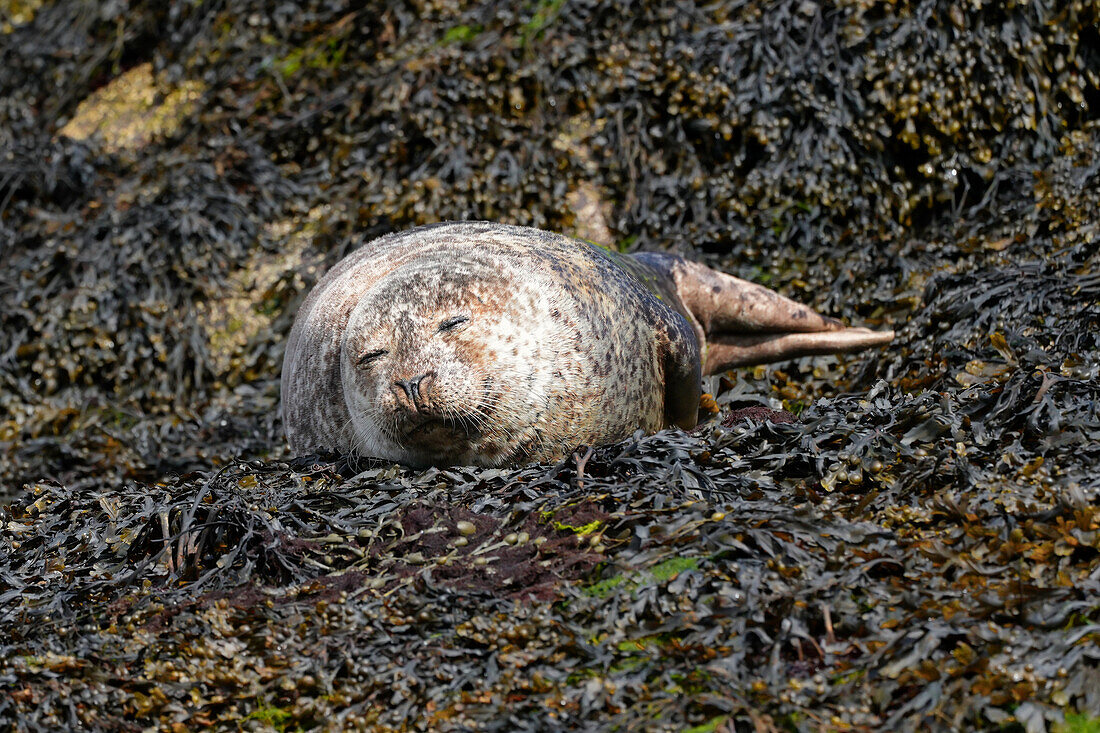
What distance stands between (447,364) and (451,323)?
0.15m

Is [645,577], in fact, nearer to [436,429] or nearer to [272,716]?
[272,716]

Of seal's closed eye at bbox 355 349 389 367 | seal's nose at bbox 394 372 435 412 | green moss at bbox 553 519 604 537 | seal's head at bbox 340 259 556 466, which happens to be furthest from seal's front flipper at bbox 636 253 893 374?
green moss at bbox 553 519 604 537

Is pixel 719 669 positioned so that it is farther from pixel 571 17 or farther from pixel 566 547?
pixel 571 17

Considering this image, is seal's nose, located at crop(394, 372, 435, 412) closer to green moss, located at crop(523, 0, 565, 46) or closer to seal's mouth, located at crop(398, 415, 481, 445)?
seal's mouth, located at crop(398, 415, 481, 445)

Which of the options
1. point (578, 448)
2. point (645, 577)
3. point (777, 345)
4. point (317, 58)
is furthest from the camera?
point (317, 58)

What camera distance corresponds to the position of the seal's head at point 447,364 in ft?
11.2

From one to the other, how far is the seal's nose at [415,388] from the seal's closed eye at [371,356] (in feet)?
0.62

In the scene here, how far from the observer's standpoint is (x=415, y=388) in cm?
335

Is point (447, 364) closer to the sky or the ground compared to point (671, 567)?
closer to the sky

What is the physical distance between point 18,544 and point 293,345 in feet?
4.22

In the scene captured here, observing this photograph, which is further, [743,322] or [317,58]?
[317,58]

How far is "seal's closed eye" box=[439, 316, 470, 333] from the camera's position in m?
3.50

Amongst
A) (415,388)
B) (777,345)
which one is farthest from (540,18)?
(415,388)

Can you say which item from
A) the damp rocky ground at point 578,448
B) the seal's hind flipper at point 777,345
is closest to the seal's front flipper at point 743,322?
the seal's hind flipper at point 777,345
